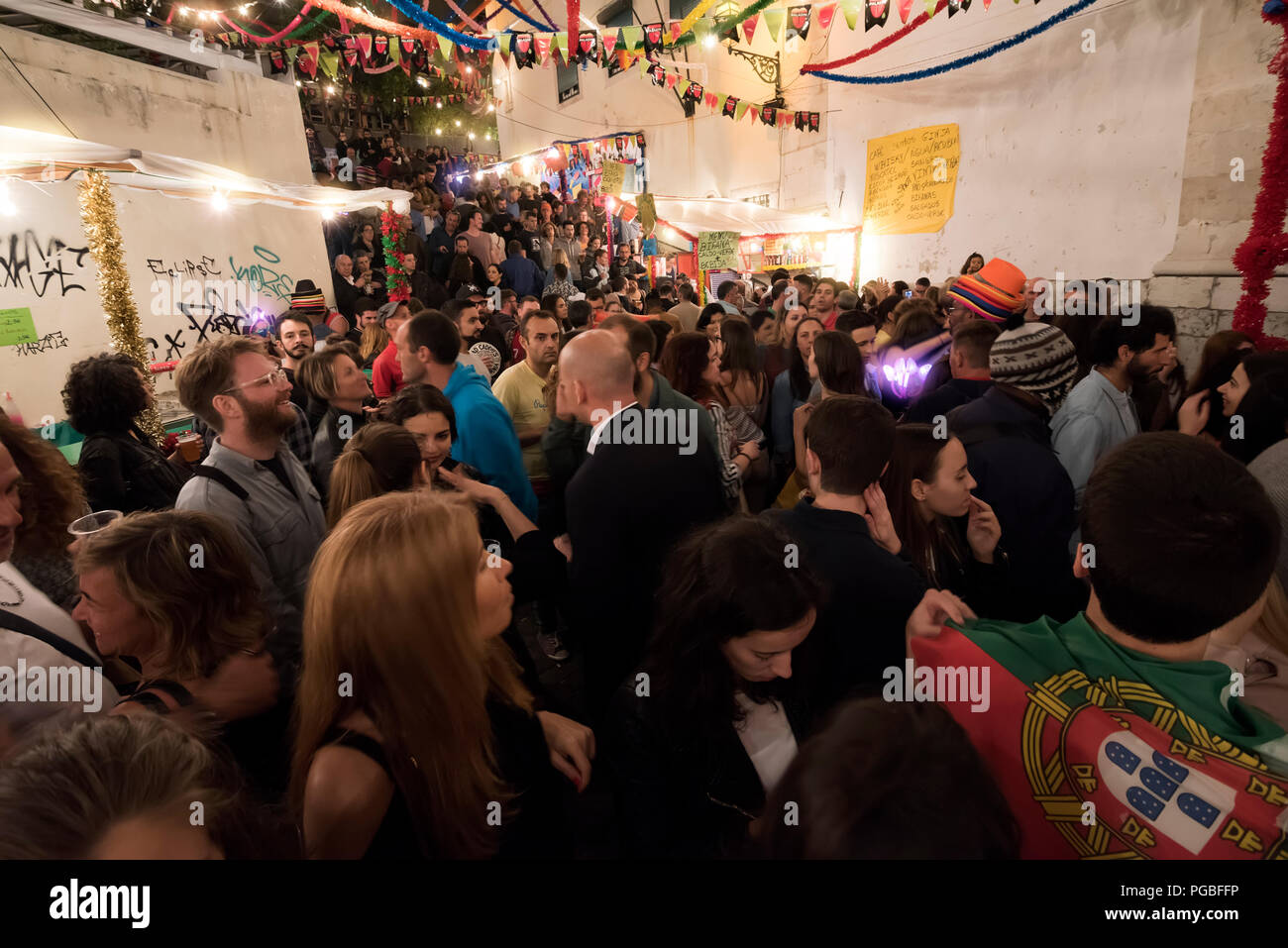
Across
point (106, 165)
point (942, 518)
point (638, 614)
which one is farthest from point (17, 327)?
point (942, 518)

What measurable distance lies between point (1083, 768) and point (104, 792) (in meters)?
1.51

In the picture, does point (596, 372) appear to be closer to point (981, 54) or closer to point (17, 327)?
point (17, 327)

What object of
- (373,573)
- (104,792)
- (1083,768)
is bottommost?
(1083,768)

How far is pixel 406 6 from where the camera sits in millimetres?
6918

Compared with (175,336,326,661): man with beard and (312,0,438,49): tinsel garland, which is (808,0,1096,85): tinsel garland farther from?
(175,336,326,661): man with beard

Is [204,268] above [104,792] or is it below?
above

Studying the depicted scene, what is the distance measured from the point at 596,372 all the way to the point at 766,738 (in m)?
1.58

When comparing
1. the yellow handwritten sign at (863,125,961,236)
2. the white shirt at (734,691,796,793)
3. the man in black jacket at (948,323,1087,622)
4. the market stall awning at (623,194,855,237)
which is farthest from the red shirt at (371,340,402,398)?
the yellow handwritten sign at (863,125,961,236)

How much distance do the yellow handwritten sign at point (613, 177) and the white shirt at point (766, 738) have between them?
35.9 feet

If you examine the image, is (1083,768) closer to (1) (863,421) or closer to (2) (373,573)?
(1) (863,421)

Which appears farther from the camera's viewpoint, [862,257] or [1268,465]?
[862,257]

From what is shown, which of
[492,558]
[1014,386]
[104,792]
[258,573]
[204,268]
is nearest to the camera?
[104,792]

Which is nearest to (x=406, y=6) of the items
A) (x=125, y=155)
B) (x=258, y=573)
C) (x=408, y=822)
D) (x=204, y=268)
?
(x=125, y=155)

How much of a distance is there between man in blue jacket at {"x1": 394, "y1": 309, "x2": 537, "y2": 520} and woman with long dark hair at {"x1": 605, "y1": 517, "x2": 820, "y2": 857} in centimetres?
197
